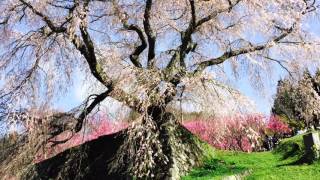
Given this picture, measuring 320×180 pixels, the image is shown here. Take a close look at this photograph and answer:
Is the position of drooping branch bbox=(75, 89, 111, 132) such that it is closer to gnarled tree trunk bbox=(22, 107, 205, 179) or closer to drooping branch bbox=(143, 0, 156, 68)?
gnarled tree trunk bbox=(22, 107, 205, 179)

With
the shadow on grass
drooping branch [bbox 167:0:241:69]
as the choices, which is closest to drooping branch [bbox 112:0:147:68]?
drooping branch [bbox 167:0:241:69]

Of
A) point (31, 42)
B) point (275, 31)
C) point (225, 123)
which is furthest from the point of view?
point (275, 31)

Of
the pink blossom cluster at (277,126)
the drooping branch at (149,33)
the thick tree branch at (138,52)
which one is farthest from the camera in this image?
the pink blossom cluster at (277,126)

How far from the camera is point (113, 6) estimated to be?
49.0 ft

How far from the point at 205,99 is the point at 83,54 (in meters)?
3.60

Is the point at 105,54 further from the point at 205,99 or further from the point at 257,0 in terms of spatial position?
the point at 257,0

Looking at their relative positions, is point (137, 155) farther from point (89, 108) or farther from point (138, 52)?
point (138, 52)

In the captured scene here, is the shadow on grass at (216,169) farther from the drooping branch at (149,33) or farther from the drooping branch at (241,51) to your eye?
the drooping branch at (149,33)

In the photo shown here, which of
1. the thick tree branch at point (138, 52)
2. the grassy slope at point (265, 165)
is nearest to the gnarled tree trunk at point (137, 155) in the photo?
the grassy slope at point (265, 165)

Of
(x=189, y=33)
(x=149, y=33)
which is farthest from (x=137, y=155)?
(x=189, y=33)

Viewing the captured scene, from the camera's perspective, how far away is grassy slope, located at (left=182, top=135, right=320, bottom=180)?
1296 cm

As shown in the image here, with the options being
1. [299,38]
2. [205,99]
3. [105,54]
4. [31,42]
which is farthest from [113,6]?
[299,38]

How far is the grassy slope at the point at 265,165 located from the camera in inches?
510

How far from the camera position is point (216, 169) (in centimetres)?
1482
